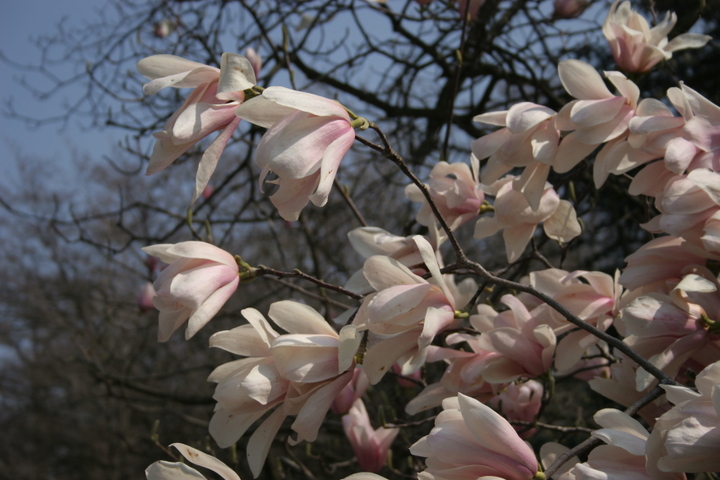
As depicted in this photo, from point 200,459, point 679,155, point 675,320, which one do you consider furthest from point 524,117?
point 200,459

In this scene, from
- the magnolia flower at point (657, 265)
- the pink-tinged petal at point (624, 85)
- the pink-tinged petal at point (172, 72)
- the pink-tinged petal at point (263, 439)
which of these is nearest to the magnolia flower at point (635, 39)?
the pink-tinged petal at point (624, 85)

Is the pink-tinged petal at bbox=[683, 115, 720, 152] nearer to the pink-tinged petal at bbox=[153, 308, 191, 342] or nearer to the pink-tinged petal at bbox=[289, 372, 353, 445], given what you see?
the pink-tinged petal at bbox=[289, 372, 353, 445]

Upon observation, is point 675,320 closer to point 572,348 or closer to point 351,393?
point 572,348

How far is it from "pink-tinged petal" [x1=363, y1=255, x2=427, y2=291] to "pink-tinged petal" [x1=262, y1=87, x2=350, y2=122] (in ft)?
0.50

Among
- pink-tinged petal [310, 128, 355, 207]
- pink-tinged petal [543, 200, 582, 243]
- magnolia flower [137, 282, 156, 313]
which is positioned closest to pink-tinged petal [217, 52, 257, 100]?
pink-tinged petal [310, 128, 355, 207]

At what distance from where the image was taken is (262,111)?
0.57 m

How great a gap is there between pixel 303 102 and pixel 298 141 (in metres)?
0.04

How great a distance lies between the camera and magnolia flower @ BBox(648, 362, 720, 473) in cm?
42

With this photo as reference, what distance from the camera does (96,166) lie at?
27.7 feet

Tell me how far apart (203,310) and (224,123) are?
19 cm

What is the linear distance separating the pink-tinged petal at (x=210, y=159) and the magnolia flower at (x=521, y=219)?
39 cm

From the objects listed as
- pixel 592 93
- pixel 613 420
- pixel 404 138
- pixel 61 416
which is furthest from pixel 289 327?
pixel 61 416

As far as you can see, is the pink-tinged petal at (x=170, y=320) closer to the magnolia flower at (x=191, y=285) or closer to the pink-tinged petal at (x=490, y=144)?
the magnolia flower at (x=191, y=285)

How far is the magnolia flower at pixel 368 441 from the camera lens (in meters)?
1.32
